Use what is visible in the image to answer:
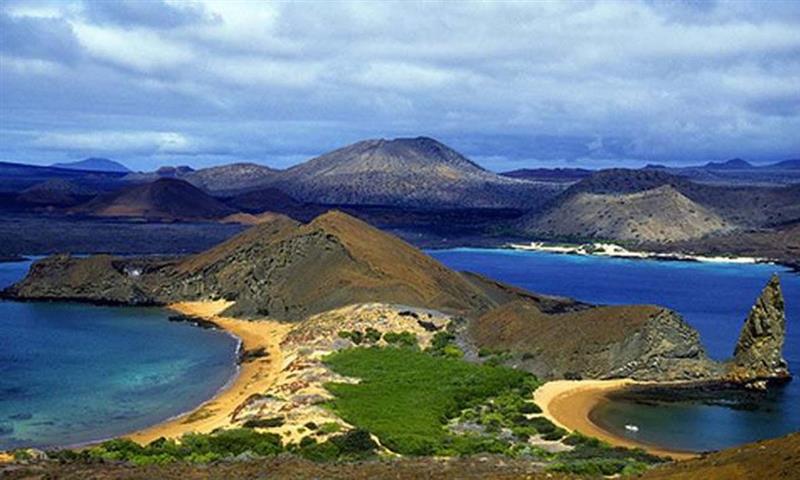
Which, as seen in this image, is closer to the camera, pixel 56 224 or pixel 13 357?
pixel 13 357

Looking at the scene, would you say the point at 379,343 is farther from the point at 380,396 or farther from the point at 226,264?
the point at 226,264

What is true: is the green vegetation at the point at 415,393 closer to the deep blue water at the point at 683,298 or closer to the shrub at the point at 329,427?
the shrub at the point at 329,427

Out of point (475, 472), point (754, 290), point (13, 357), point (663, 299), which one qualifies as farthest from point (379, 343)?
point (754, 290)

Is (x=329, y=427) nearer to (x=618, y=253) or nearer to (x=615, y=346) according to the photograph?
(x=615, y=346)

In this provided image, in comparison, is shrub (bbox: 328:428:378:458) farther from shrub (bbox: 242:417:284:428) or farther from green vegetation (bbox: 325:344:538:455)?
shrub (bbox: 242:417:284:428)

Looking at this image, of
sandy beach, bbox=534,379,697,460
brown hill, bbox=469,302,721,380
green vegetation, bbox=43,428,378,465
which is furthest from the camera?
brown hill, bbox=469,302,721,380

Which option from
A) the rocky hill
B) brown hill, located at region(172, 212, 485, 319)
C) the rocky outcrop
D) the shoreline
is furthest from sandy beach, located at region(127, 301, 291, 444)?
the shoreline

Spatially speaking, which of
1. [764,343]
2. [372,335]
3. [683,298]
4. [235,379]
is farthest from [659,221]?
[235,379]
